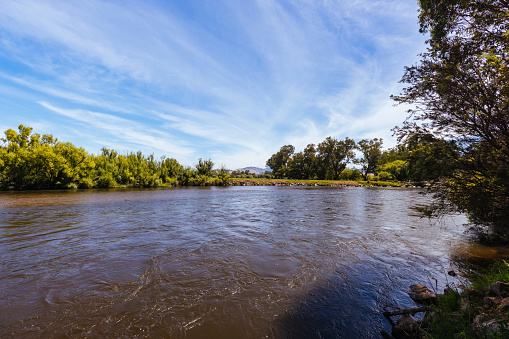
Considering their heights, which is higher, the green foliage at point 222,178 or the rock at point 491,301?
the green foliage at point 222,178

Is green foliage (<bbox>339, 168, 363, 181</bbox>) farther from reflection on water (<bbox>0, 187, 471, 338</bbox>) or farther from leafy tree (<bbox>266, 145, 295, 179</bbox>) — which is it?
reflection on water (<bbox>0, 187, 471, 338</bbox>)

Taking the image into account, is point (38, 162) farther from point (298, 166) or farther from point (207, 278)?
point (298, 166)

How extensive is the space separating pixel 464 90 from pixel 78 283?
11399mm

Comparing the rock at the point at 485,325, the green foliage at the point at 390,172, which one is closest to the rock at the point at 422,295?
the rock at the point at 485,325

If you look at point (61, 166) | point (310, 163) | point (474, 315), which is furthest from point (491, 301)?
point (310, 163)

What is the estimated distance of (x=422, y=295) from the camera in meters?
4.46

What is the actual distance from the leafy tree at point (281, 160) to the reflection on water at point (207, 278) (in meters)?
92.0

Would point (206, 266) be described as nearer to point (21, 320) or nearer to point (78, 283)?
point (78, 283)

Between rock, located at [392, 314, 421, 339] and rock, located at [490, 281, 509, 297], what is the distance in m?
1.67

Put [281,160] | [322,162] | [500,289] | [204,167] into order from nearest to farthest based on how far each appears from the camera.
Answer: [500,289] → [204,167] → [322,162] → [281,160]

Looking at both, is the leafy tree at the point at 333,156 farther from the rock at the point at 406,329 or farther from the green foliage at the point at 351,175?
the rock at the point at 406,329

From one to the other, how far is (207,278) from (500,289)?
5.98 metres

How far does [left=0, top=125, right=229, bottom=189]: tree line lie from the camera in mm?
31047

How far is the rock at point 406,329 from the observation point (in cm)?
324
